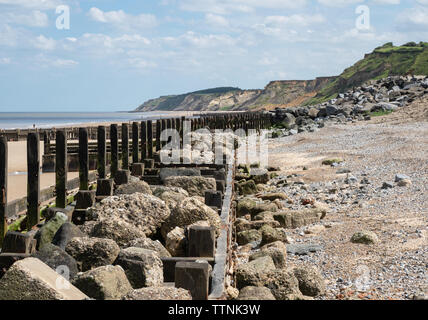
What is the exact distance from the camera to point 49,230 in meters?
6.16

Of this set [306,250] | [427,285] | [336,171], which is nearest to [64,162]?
[306,250]

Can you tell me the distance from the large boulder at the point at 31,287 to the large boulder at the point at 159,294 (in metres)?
0.38

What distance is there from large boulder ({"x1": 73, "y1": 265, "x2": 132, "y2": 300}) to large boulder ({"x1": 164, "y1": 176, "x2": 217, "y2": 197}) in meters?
4.41

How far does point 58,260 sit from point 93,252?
15.5 inches

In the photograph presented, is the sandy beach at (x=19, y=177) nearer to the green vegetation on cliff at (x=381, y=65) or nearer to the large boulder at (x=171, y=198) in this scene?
the large boulder at (x=171, y=198)

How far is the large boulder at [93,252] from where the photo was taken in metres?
5.06

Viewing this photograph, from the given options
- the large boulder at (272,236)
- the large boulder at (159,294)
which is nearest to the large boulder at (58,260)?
the large boulder at (159,294)

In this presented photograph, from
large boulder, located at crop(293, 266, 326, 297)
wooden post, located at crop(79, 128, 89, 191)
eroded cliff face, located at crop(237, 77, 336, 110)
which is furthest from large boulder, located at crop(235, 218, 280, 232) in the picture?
eroded cliff face, located at crop(237, 77, 336, 110)

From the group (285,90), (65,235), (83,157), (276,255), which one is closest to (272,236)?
(276,255)

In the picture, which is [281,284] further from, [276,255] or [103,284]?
[103,284]

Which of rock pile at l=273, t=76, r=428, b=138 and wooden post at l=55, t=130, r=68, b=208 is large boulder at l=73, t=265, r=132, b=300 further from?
rock pile at l=273, t=76, r=428, b=138

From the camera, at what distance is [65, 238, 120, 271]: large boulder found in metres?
5.06
